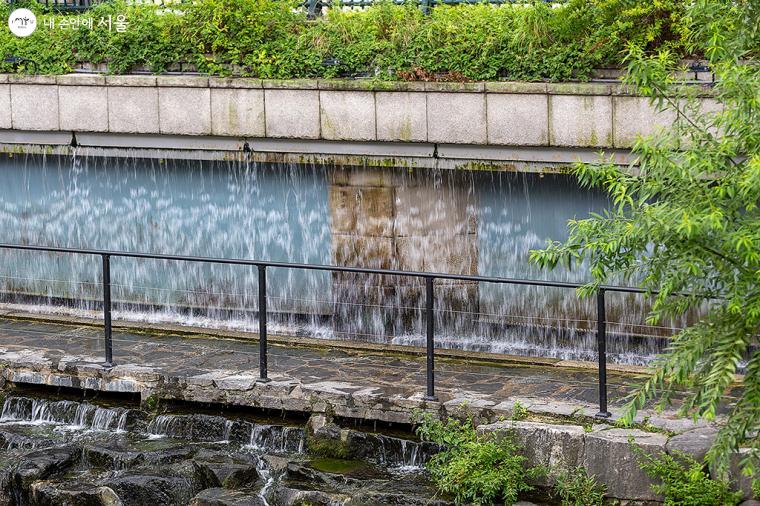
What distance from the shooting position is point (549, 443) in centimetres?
909

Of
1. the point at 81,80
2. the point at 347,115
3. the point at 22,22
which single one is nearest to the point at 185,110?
the point at 81,80

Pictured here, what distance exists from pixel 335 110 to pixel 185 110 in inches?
68.9

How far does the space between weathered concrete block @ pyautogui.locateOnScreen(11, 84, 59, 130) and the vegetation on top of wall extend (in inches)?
11.3

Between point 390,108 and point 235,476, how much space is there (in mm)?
4494

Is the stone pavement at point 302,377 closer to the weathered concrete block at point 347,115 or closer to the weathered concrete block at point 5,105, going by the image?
the weathered concrete block at point 347,115

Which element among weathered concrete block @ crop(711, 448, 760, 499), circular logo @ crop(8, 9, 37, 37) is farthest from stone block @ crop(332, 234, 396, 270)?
weathered concrete block @ crop(711, 448, 760, 499)

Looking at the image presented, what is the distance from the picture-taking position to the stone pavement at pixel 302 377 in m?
10.2

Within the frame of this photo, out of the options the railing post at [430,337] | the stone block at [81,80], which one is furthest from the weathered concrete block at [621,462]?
the stone block at [81,80]

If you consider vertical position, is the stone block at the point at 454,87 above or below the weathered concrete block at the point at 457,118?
above

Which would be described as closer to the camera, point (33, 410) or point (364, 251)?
point (33, 410)

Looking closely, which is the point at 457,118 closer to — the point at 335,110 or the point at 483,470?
the point at 335,110

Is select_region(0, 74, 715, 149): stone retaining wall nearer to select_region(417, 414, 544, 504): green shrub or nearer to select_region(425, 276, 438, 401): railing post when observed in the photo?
select_region(425, 276, 438, 401): railing post

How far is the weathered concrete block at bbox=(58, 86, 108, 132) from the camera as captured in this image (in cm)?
1382

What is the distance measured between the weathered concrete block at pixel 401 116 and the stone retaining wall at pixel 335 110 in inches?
0.4
